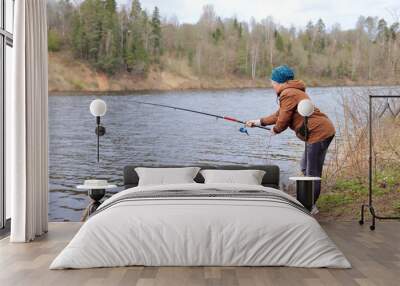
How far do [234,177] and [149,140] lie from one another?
4.12 ft

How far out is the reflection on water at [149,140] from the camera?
678 centimetres

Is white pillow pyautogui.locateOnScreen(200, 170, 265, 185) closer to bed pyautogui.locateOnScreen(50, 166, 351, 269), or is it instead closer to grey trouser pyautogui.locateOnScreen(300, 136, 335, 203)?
grey trouser pyautogui.locateOnScreen(300, 136, 335, 203)

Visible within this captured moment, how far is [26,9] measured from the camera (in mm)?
5293

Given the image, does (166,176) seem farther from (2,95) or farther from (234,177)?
(2,95)

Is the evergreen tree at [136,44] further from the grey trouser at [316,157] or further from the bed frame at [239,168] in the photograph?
the grey trouser at [316,157]

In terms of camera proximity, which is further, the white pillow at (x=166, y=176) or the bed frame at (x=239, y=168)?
the bed frame at (x=239, y=168)

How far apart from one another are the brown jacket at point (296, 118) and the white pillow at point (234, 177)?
655 mm

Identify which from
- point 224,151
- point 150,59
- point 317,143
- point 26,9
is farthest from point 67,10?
point 317,143

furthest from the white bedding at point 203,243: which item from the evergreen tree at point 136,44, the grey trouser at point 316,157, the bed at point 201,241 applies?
the evergreen tree at point 136,44

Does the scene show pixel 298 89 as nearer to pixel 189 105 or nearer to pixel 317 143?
pixel 317 143

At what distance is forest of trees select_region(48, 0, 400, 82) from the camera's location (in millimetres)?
6992

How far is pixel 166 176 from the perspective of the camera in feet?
20.4

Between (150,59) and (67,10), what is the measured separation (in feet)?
3.59

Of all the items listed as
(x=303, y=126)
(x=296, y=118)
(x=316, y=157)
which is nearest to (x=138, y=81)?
(x=296, y=118)
